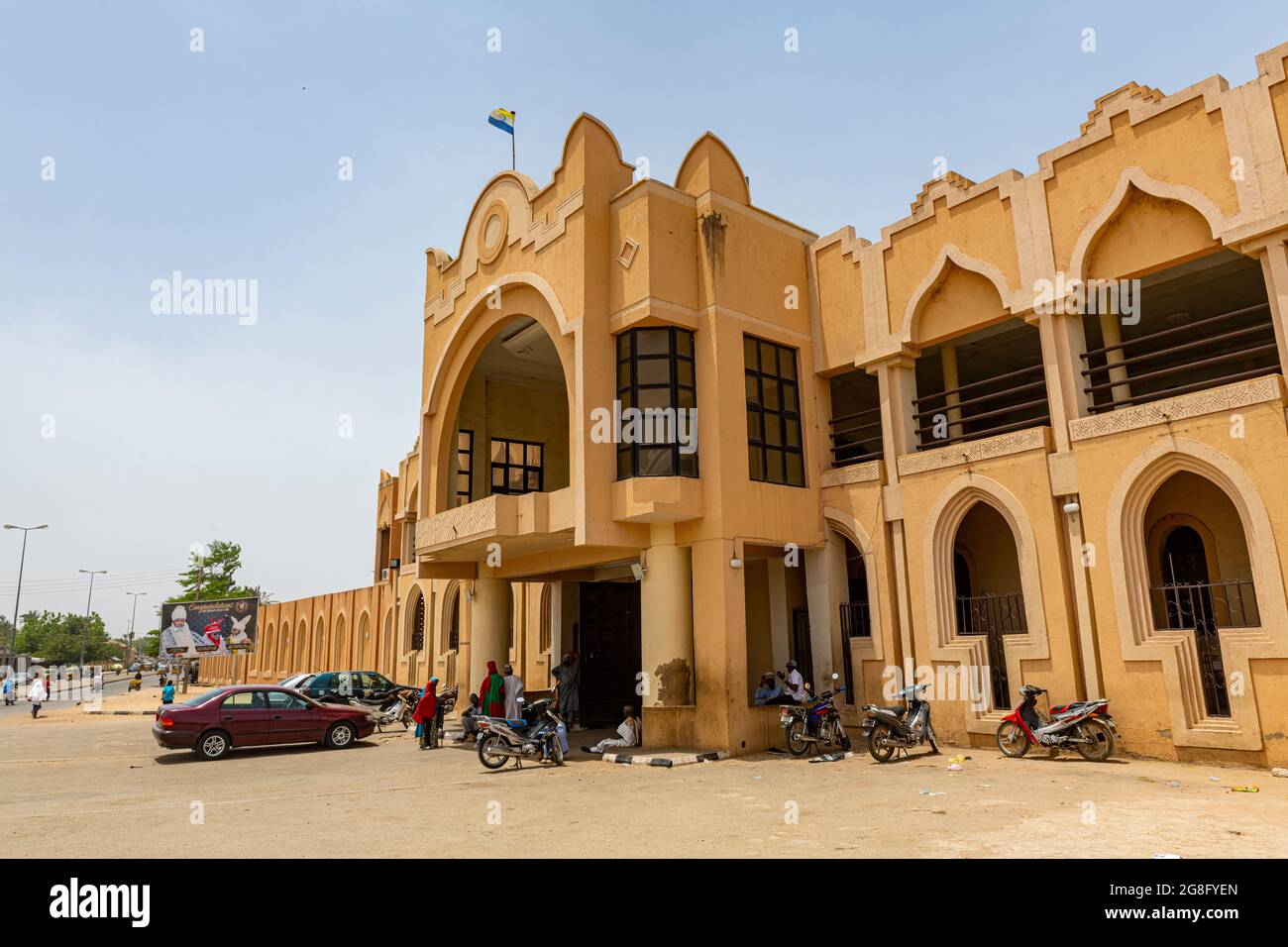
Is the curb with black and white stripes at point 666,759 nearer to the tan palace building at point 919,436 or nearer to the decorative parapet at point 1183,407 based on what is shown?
the tan palace building at point 919,436

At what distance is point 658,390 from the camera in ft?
50.5

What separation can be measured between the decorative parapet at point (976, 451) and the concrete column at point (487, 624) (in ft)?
33.2

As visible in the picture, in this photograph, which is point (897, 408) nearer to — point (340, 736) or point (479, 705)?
point (479, 705)

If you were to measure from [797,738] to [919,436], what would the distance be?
6566mm

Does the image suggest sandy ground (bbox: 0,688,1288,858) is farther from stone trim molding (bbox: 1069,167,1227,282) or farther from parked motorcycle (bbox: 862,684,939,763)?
stone trim molding (bbox: 1069,167,1227,282)

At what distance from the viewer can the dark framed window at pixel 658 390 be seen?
1524cm

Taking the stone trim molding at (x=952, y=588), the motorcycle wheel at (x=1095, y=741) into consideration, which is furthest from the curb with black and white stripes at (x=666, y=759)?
the motorcycle wheel at (x=1095, y=741)

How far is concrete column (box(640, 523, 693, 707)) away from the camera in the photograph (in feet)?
48.8

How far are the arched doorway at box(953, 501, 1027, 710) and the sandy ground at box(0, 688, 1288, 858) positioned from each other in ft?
10.3

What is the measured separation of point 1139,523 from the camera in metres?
12.6

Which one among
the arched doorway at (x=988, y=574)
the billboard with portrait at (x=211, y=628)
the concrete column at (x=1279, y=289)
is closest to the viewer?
the concrete column at (x=1279, y=289)

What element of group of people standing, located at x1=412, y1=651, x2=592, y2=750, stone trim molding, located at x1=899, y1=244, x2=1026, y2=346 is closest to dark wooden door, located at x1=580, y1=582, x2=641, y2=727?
group of people standing, located at x1=412, y1=651, x2=592, y2=750

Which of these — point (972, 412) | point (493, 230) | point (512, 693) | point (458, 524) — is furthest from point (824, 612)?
point (493, 230)

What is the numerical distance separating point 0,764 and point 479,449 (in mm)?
11492
